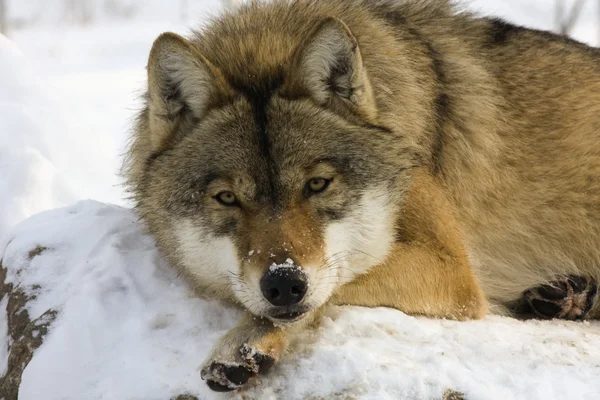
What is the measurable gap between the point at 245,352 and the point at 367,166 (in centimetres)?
109

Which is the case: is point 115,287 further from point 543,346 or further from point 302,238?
point 543,346

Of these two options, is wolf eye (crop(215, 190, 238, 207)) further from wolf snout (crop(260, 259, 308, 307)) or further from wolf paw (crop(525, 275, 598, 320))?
wolf paw (crop(525, 275, 598, 320))

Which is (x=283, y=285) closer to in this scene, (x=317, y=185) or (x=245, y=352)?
(x=245, y=352)

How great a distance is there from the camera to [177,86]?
3.15m

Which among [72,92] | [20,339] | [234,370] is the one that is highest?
[234,370]

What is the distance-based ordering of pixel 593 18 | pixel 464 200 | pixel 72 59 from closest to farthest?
pixel 464 200
pixel 72 59
pixel 593 18

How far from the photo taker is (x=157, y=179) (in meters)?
3.28

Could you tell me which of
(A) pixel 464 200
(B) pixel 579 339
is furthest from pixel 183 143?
(B) pixel 579 339

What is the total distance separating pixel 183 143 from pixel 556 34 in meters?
2.85

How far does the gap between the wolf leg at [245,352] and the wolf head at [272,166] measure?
9 centimetres

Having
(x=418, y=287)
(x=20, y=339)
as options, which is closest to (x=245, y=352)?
(x=418, y=287)

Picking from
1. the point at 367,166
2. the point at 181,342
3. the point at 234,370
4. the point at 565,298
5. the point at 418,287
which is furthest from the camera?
the point at 565,298

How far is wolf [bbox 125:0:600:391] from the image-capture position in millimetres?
2867

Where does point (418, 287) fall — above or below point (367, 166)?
below
